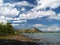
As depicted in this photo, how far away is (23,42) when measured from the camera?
13391mm

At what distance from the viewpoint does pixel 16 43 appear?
1288 centimetres

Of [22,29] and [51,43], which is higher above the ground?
[22,29]

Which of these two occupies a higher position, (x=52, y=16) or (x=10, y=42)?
(x=52, y=16)

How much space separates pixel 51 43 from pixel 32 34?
1.96 m

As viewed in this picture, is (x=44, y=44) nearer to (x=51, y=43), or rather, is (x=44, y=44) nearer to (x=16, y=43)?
(x=51, y=43)

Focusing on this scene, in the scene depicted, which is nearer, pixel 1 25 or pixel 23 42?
pixel 23 42

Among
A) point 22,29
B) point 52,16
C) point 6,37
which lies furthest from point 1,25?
point 52,16

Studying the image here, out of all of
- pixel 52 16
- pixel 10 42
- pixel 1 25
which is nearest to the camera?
Result: pixel 52 16

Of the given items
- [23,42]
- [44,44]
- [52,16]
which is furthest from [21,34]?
[52,16]

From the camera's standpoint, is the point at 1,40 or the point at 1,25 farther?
the point at 1,25

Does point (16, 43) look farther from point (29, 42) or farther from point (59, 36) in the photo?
point (59, 36)

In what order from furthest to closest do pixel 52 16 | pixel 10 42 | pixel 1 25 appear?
pixel 1 25 → pixel 10 42 → pixel 52 16

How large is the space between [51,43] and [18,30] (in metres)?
2.18

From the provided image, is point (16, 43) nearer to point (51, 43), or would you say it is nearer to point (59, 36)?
point (51, 43)
